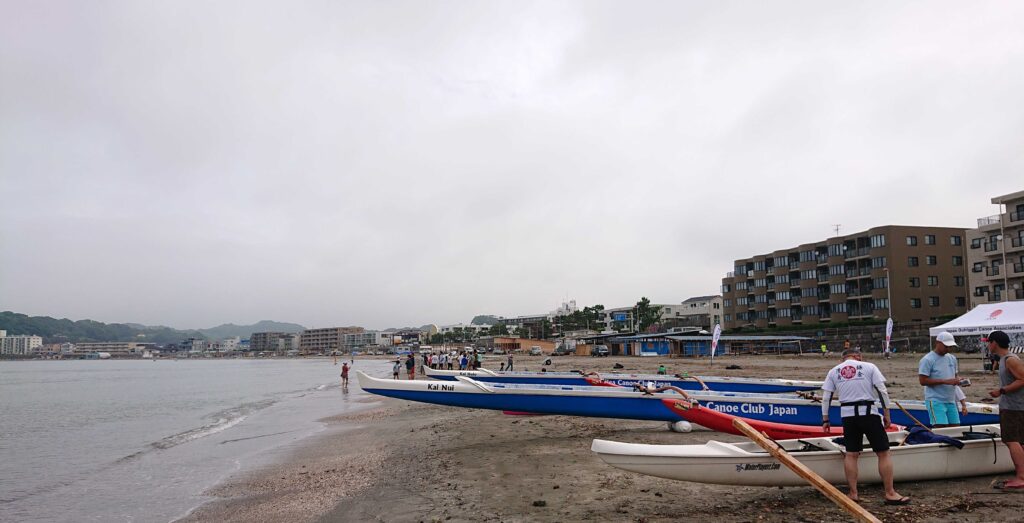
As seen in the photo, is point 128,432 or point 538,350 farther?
point 538,350

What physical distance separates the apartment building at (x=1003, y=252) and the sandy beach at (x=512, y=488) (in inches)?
1768

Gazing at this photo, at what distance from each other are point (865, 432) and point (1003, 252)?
59.4 m

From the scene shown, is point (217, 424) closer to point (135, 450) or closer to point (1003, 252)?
point (135, 450)

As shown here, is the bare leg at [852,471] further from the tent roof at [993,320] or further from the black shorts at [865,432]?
the tent roof at [993,320]

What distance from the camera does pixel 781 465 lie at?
6.65 metres

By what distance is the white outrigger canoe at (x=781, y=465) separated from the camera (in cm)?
660

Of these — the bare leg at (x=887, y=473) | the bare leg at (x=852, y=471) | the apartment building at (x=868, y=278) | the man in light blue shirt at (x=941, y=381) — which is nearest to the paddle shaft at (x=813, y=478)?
the bare leg at (x=852, y=471)

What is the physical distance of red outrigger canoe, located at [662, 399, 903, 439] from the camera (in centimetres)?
873

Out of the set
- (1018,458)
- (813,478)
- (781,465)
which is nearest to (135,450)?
(781,465)

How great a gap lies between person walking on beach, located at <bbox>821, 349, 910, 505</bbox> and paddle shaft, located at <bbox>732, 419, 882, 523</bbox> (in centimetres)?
43

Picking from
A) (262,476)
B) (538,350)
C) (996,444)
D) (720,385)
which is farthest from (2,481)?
(538,350)

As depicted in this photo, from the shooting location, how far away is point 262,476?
1238 centimetres

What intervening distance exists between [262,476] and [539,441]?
19.0 ft

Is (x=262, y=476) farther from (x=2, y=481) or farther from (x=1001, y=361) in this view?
(x=1001, y=361)
